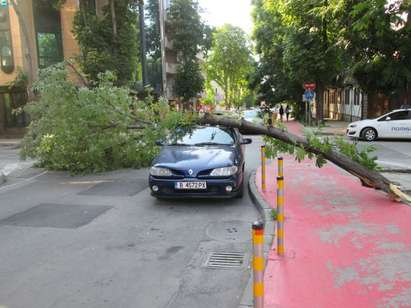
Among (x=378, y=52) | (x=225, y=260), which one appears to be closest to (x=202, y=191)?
(x=225, y=260)

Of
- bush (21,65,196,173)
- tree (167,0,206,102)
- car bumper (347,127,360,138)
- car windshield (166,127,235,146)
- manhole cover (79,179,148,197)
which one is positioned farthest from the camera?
tree (167,0,206,102)

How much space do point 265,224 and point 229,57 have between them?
68630 mm

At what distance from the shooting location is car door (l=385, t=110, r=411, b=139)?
19.0 meters

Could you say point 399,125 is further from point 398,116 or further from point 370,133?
point 370,133

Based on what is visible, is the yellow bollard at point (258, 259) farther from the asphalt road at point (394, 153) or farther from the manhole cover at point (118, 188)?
the asphalt road at point (394, 153)

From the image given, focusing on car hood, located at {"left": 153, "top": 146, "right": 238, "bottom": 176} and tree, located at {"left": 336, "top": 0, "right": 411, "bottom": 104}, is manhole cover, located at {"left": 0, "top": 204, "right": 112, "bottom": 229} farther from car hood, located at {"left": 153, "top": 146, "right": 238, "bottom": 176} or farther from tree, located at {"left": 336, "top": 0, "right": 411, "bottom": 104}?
tree, located at {"left": 336, "top": 0, "right": 411, "bottom": 104}

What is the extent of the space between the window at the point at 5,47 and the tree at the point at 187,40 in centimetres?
1855

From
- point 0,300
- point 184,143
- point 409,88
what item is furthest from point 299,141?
point 409,88

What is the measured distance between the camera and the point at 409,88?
A: 25156 millimetres

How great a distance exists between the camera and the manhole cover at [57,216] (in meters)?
7.12

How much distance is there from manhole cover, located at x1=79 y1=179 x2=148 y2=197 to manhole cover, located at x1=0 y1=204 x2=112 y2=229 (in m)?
1.15

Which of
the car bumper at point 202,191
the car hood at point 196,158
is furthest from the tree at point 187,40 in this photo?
the car bumper at point 202,191

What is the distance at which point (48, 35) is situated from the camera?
26984 mm

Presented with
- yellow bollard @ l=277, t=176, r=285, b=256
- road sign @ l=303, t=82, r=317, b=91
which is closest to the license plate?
yellow bollard @ l=277, t=176, r=285, b=256
